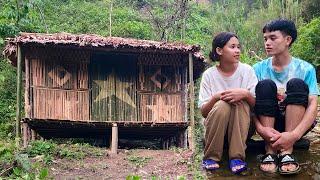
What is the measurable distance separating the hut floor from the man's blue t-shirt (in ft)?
23.4

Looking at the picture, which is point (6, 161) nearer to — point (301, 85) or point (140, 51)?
point (140, 51)

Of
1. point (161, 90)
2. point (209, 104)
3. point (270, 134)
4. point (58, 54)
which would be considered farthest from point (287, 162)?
point (58, 54)

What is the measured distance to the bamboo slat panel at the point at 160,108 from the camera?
1190cm

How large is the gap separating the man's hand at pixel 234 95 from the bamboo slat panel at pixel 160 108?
26.4 ft

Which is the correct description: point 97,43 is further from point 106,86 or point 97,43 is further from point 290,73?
point 290,73

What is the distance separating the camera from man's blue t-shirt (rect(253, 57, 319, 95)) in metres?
4.21

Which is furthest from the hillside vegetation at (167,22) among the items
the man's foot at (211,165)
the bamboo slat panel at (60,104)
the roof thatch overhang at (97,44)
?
the man's foot at (211,165)

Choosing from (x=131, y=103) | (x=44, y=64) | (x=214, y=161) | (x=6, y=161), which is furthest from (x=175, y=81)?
(x=214, y=161)

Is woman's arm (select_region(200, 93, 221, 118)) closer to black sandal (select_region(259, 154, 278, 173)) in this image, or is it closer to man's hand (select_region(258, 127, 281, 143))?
man's hand (select_region(258, 127, 281, 143))

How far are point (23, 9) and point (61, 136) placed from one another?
7.56 metres

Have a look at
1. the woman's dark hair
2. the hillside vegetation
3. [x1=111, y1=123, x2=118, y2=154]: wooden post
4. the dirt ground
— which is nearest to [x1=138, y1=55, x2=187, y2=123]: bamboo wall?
[x1=111, y1=123, x2=118, y2=154]: wooden post

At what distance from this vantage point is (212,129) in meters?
3.91

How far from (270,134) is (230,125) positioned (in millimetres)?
359

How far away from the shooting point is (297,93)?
12.8ft
